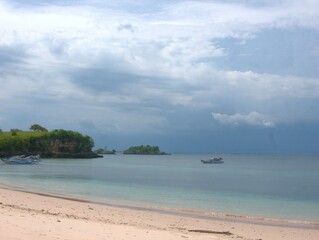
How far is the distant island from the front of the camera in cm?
16525

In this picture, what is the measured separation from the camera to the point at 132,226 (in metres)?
19.1

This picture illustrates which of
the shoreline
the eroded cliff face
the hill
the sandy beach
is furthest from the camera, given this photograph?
the eroded cliff face

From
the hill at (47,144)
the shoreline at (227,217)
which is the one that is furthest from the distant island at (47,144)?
the shoreline at (227,217)

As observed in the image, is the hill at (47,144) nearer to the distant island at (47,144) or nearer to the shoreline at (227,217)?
the distant island at (47,144)

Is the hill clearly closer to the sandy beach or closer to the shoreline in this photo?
the shoreline

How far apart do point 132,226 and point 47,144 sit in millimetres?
164496

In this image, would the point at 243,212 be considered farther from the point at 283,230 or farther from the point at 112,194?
the point at 112,194

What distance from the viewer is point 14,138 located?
167 m

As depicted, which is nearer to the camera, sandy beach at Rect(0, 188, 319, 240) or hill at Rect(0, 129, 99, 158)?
sandy beach at Rect(0, 188, 319, 240)

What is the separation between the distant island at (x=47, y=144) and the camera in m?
165

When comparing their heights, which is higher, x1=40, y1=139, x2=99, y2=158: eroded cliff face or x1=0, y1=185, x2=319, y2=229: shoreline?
x1=40, y1=139, x2=99, y2=158: eroded cliff face

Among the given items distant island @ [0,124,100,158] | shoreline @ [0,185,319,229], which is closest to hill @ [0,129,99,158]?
distant island @ [0,124,100,158]

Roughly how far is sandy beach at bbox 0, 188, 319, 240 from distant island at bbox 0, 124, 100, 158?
144 meters

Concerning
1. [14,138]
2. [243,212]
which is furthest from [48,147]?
[243,212]
